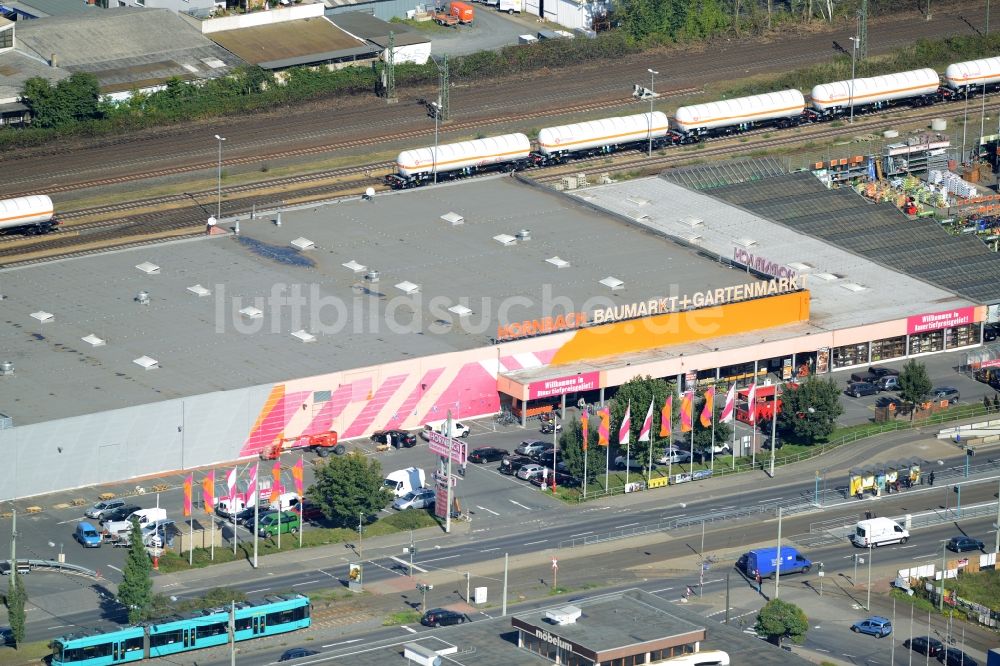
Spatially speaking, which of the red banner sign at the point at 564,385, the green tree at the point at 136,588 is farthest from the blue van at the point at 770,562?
the green tree at the point at 136,588

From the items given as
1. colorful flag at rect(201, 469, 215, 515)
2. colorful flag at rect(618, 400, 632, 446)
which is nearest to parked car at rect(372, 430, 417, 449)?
colorful flag at rect(618, 400, 632, 446)

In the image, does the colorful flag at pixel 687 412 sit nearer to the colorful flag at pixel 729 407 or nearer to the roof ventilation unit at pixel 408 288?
the colorful flag at pixel 729 407

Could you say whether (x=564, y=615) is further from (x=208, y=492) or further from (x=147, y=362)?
(x=147, y=362)

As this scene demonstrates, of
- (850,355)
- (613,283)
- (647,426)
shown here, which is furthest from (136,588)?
(850,355)

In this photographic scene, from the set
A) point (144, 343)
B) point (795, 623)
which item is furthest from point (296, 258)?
point (795, 623)

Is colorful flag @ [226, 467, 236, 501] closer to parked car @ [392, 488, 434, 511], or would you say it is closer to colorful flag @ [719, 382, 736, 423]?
parked car @ [392, 488, 434, 511]

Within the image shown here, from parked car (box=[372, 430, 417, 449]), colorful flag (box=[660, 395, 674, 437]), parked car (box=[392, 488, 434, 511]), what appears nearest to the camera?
parked car (box=[392, 488, 434, 511])
